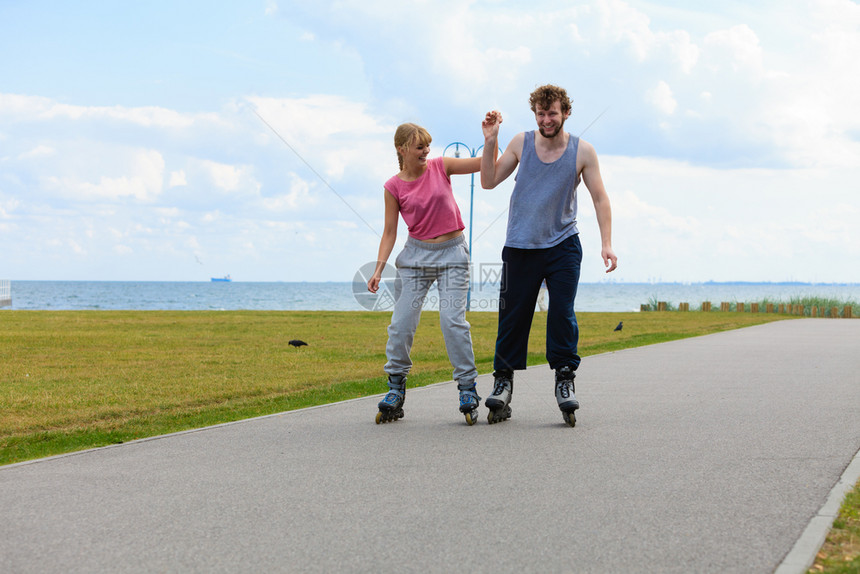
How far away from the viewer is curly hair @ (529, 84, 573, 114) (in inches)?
219

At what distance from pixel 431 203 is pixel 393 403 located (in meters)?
1.40

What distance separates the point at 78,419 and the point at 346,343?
901 centimetres

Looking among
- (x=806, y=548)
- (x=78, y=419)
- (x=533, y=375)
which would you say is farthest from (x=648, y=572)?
(x=533, y=375)

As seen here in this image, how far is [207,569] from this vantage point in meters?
2.80

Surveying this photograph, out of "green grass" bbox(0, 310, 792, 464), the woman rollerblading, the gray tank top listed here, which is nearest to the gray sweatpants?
the woman rollerblading

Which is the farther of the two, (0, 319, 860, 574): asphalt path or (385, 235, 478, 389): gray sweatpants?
(385, 235, 478, 389): gray sweatpants

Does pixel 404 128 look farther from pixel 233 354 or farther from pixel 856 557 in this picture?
pixel 233 354

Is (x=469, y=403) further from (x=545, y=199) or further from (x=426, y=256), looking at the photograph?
(x=545, y=199)

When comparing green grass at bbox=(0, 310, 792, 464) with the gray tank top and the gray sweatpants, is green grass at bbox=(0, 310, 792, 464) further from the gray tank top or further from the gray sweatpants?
the gray tank top

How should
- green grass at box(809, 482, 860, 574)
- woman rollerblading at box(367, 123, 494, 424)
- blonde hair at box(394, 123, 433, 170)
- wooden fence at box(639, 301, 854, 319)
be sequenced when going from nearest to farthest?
green grass at box(809, 482, 860, 574)
blonde hair at box(394, 123, 433, 170)
woman rollerblading at box(367, 123, 494, 424)
wooden fence at box(639, 301, 854, 319)

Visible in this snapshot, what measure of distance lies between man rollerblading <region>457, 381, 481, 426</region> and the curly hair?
195 cm

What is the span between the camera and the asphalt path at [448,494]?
2.93 meters

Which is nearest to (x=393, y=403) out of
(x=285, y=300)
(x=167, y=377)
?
(x=167, y=377)

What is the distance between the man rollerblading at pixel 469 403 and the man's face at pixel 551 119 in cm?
179
